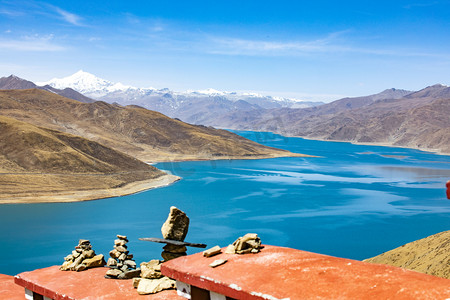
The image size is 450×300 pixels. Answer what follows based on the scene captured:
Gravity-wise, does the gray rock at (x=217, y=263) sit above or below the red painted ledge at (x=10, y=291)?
above

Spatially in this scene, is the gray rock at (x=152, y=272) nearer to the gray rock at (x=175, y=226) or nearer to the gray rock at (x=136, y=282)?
the gray rock at (x=136, y=282)

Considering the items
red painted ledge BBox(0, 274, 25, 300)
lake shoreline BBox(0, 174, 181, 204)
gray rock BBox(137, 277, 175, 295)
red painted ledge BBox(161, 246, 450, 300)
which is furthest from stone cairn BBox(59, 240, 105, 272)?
lake shoreline BBox(0, 174, 181, 204)

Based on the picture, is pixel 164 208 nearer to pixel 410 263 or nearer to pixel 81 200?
pixel 81 200

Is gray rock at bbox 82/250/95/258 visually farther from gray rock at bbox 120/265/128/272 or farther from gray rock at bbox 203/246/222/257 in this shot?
gray rock at bbox 203/246/222/257

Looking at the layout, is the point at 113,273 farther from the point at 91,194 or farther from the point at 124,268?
the point at 91,194

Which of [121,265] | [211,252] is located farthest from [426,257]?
[211,252]

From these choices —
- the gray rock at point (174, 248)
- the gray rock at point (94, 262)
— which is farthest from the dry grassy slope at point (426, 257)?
the gray rock at point (94, 262)
